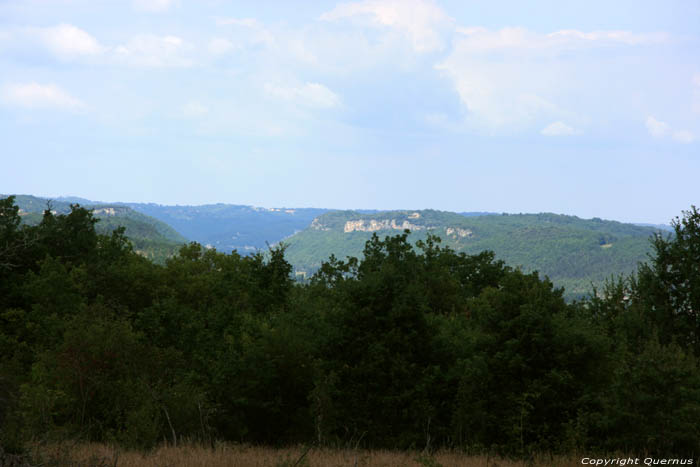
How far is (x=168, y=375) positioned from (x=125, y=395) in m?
5.13

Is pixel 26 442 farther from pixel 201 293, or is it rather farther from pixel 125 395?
pixel 201 293

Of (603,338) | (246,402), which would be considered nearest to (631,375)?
(603,338)

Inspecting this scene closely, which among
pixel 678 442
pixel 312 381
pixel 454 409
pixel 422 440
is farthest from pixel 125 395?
pixel 678 442

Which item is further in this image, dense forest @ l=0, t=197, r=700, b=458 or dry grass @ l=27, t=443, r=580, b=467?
dense forest @ l=0, t=197, r=700, b=458

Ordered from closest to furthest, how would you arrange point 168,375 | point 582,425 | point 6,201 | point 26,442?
1. point 26,442
2. point 582,425
3. point 168,375
4. point 6,201

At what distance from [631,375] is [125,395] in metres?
16.7

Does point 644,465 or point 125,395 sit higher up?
point 644,465

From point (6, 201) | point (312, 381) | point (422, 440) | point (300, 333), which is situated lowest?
point (422, 440)

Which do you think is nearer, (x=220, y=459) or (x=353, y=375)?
(x=220, y=459)

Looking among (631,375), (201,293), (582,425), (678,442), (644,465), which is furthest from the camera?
(201,293)

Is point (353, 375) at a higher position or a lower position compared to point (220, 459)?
lower

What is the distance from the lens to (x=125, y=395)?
64.9 ft

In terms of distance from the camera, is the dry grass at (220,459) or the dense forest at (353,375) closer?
the dry grass at (220,459)

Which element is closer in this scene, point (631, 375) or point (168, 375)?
point (631, 375)
